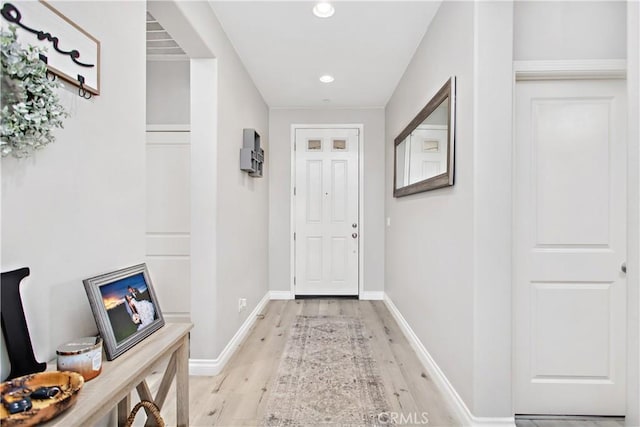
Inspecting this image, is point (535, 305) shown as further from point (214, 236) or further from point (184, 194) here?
point (184, 194)

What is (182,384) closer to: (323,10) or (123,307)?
(123,307)

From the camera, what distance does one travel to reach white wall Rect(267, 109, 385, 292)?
4719 mm

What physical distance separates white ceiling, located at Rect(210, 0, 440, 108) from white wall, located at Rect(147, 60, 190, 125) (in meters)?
0.64

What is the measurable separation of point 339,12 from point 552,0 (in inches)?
50.7

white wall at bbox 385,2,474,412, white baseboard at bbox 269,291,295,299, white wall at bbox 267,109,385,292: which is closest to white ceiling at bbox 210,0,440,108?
white wall at bbox 385,2,474,412

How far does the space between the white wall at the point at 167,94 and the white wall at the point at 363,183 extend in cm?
162

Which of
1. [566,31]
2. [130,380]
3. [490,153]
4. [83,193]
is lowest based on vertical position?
[130,380]

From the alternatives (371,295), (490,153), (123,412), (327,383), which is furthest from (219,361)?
(371,295)

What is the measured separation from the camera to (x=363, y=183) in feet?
15.5

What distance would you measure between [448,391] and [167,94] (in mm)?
3341

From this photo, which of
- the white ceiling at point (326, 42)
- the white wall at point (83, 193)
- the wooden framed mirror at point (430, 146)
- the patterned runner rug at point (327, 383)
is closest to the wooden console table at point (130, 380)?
the white wall at point (83, 193)

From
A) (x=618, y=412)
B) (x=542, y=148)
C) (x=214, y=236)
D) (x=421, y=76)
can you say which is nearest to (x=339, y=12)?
(x=421, y=76)

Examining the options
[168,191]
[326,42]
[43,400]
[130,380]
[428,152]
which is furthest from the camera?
[168,191]

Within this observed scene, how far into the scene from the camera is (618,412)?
1.93 m
